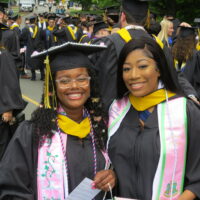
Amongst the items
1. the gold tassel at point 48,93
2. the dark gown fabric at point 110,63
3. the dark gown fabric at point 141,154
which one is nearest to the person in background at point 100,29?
the dark gown fabric at point 110,63

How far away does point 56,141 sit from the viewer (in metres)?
2.23

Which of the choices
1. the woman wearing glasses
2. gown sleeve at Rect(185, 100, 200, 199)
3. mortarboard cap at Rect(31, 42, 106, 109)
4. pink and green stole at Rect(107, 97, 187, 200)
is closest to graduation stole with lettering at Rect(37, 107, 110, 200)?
the woman wearing glasses

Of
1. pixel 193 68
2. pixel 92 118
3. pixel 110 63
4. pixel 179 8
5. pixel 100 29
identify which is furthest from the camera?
pixel 179 8

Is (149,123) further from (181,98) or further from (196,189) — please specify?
(196,189)

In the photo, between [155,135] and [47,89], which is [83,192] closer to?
[155,135]

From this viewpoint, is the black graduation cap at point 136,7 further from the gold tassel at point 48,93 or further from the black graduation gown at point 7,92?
the black graduation gown at point 7,92

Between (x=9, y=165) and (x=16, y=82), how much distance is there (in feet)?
8.09

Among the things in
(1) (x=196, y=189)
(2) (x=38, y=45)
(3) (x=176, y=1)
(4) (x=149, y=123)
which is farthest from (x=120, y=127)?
(3) (x=176, y=1)

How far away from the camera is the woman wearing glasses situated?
216 centimetres

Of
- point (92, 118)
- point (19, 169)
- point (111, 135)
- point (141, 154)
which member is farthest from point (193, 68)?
point (19, 169)

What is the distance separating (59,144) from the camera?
7.32 feet

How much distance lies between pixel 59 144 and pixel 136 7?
174 cm

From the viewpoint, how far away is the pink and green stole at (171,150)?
208cm

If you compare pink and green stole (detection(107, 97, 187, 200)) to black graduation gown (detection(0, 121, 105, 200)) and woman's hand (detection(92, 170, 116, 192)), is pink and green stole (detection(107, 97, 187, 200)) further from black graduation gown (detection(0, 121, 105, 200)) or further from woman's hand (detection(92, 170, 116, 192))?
Answer: black graduation gown (detection(0, 121, 105, 200))
